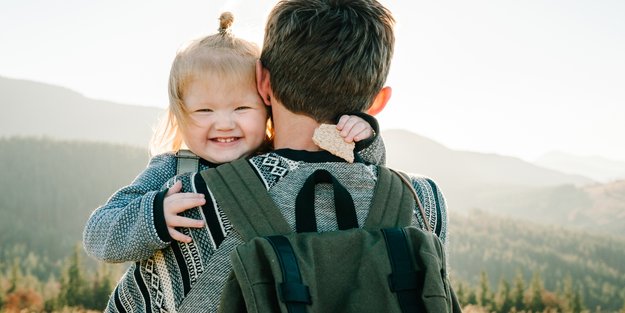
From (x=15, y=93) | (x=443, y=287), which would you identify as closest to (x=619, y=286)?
(x=443, y=287)

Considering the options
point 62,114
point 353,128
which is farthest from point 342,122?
point 62,114

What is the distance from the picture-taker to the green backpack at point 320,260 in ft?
4.95

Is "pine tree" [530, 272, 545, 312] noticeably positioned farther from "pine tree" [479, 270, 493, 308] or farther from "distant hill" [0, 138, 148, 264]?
"distant hill" [0, 138, 148, 264]

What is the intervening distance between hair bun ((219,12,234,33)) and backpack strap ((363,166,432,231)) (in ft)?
3.38

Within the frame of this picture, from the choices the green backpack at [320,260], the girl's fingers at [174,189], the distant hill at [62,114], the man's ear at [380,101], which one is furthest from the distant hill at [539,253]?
the distant hill at [62,114]

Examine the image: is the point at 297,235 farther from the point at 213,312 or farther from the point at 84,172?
the point at 84,172

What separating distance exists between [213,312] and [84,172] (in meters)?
22.4

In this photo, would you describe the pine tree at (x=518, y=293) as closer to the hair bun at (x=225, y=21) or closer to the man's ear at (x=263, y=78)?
the hair bun at (x=225, y=21)

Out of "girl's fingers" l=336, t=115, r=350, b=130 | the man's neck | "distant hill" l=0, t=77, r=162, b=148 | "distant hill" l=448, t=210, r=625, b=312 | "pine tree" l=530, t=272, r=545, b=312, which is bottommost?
"distant hill" l=0, t=77, r=162, b=148

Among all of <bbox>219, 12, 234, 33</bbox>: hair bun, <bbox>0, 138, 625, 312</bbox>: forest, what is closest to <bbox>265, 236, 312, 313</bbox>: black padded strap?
<bbox>219, 12, 234, 33</bbox>: hair bun

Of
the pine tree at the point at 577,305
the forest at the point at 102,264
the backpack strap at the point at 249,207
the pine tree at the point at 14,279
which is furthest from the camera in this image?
the pine tree at the point at 577,305

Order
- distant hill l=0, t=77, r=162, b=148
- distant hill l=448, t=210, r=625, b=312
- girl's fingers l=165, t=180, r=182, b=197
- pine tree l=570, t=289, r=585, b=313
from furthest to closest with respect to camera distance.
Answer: distant hill l=0, t=77, r=162, b=148
distant hill l=448, t=210, r=625, b=312
pine tree l=570, t=289, r=585, b=313
girl's fingers l=165, t=180, r=182, b=197

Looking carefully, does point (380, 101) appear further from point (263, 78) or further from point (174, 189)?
point (174, 189)

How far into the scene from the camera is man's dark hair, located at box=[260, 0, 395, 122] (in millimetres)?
1783
